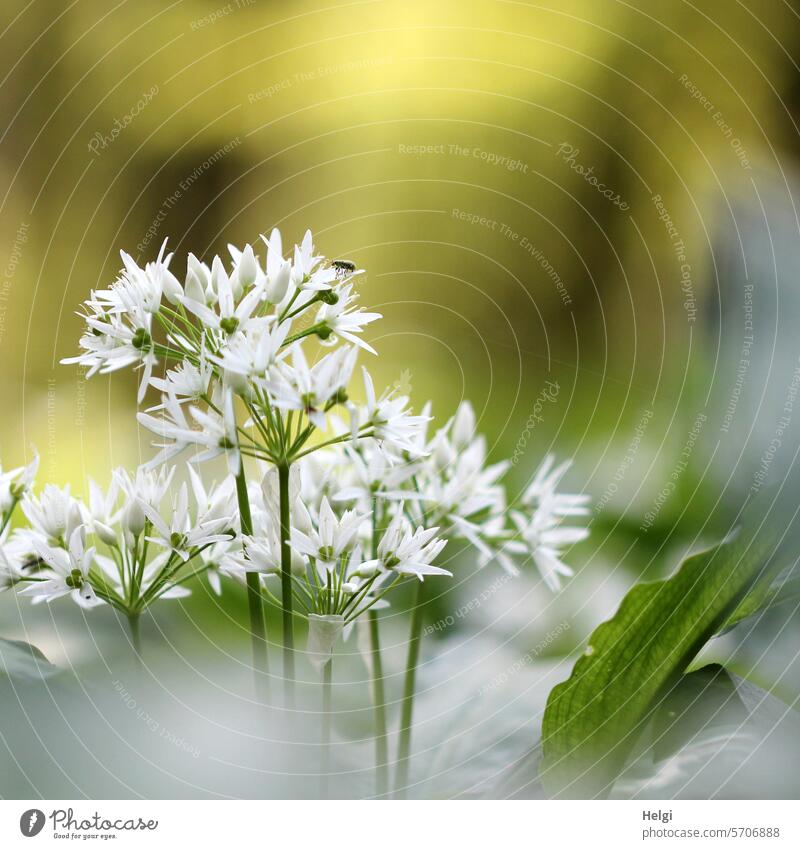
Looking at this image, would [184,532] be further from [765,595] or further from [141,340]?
[765,595]

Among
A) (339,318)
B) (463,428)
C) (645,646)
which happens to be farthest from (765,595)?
(339,318)

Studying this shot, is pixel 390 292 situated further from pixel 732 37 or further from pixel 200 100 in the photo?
pixel 732 37

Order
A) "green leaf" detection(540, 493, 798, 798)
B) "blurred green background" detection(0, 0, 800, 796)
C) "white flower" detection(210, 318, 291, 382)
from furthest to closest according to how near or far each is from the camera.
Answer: "blurred green background" detection(0, 0, 800, 796) → "green leaf" detection(540, 493, 798, 798) → "white flower" detection(210, 318, 291, 382)

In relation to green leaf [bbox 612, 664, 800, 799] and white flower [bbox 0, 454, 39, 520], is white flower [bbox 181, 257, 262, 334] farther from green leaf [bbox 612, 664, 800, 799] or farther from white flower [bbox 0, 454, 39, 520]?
green leaf [bbox 612, 664, 800, 799]

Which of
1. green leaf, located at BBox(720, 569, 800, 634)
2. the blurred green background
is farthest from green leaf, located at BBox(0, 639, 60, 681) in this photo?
green leaf, located at BBox(720, 569, 800, 634)

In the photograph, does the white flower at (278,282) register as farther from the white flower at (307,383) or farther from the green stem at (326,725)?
the green stem at (326,725)
